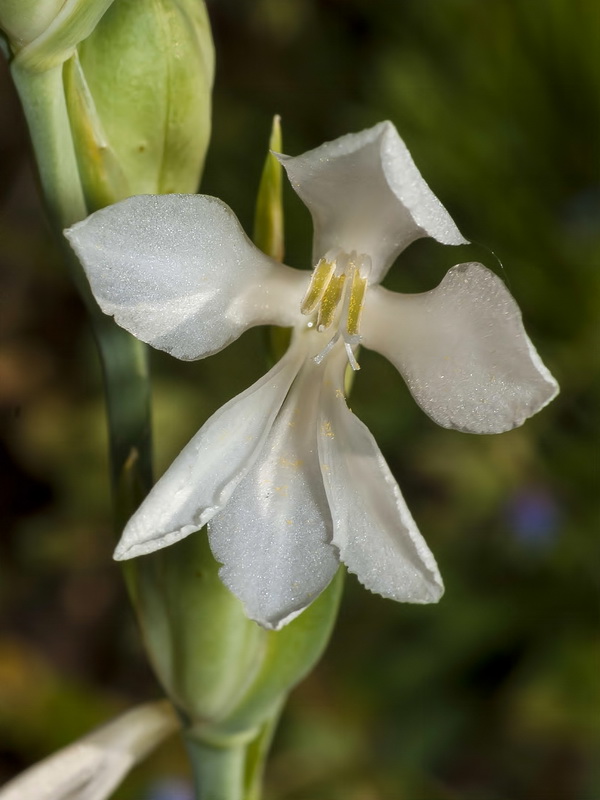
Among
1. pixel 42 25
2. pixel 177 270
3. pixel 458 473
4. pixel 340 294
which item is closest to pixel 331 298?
pixel 340 294

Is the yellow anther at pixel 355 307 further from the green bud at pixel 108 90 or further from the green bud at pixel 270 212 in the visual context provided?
the green bud at pixel 108 90

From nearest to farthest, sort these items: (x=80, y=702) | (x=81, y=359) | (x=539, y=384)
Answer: (x=539, y=384) < (x=80, y=702) < (x=81, y=359)

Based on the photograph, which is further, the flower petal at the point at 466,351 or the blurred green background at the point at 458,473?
the blurred green background at the point at 458,473

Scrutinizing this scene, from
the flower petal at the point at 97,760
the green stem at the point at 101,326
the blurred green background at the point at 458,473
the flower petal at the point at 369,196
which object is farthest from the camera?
the blurred green background at the point at 458,473

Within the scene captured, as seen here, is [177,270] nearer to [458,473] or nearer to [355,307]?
[355,307]

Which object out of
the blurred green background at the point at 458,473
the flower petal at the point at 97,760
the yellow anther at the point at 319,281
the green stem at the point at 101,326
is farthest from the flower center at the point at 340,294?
the blurred green background at the point at 458,473

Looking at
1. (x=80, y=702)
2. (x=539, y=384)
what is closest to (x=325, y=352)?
(x=539, y=384)

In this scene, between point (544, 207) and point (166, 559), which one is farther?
point (544, 207)

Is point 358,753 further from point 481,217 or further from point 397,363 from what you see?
point 397,363

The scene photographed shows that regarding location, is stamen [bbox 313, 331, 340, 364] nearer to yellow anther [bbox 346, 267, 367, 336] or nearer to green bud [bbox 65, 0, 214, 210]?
yellow anther [bbox 346, 267, 367, 336]
